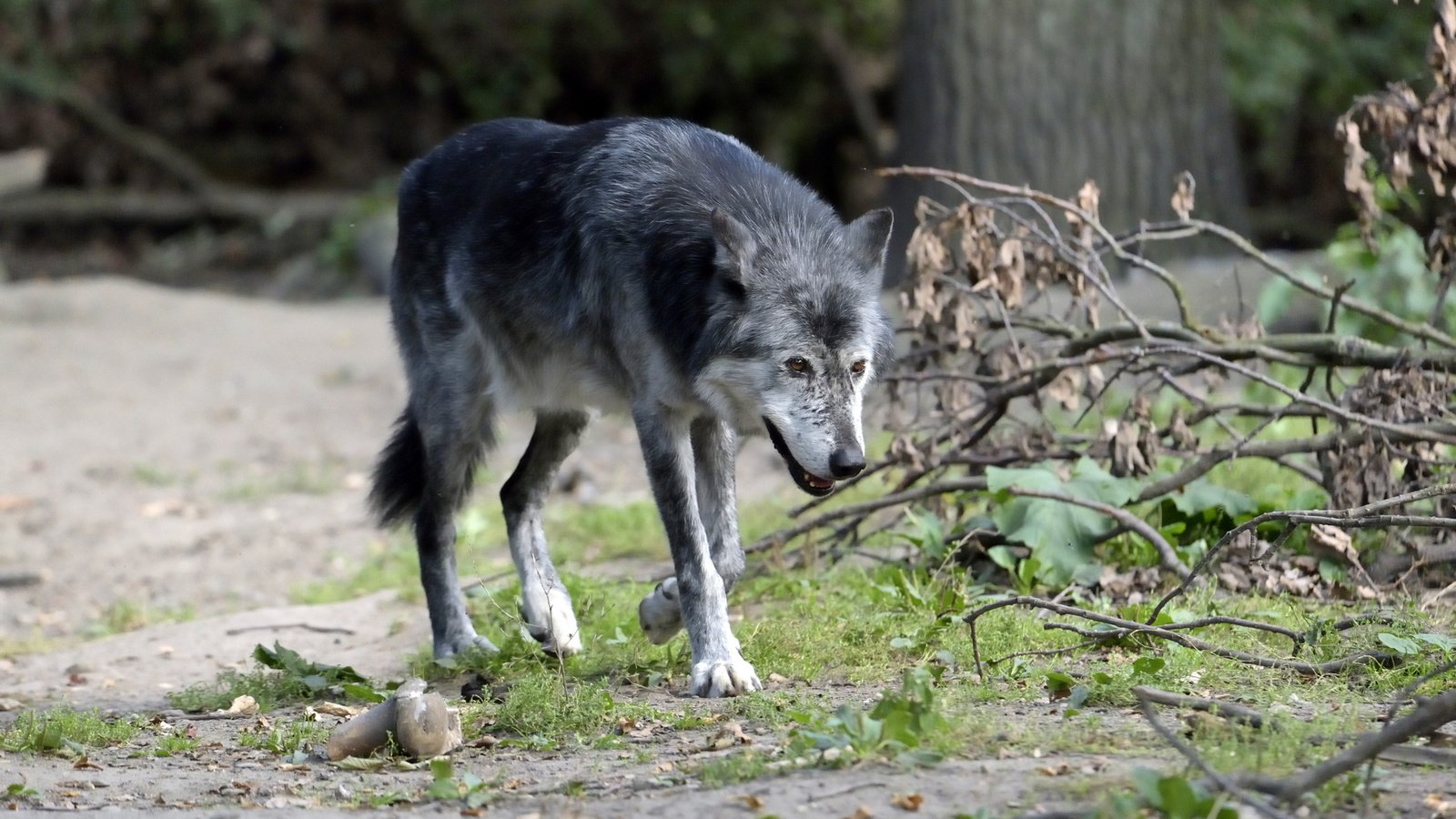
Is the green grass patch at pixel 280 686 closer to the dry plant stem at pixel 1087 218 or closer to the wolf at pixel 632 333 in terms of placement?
the wolf at pixel 632 333

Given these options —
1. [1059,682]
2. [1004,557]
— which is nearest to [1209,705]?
[1059,682]

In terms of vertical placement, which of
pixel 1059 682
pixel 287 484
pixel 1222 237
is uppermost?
pixel 1222 237

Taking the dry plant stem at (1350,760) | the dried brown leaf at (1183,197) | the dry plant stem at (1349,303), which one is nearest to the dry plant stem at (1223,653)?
the dry plant stem at (1350,760)

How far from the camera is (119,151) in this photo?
16.8 meters

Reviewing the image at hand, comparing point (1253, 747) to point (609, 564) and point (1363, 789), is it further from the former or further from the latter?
point (609, 564)

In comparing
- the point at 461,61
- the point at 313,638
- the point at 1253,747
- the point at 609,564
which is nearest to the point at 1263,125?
the point at 461,61

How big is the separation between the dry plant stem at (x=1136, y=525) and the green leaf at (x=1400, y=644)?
80 centimetres

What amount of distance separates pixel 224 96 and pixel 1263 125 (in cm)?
1041

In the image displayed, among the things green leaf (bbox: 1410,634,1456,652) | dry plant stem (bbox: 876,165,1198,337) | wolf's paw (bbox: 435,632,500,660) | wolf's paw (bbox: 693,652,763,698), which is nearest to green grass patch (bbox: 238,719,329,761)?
wolf's paw (bbox: 435,632,500,660)

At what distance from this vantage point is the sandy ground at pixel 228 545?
348cm

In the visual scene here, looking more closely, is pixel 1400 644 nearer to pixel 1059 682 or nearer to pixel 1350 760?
pixel 1059 682

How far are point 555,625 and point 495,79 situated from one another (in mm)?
12168

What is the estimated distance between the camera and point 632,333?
4828 millimetres

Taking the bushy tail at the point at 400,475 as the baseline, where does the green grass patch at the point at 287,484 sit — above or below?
below
